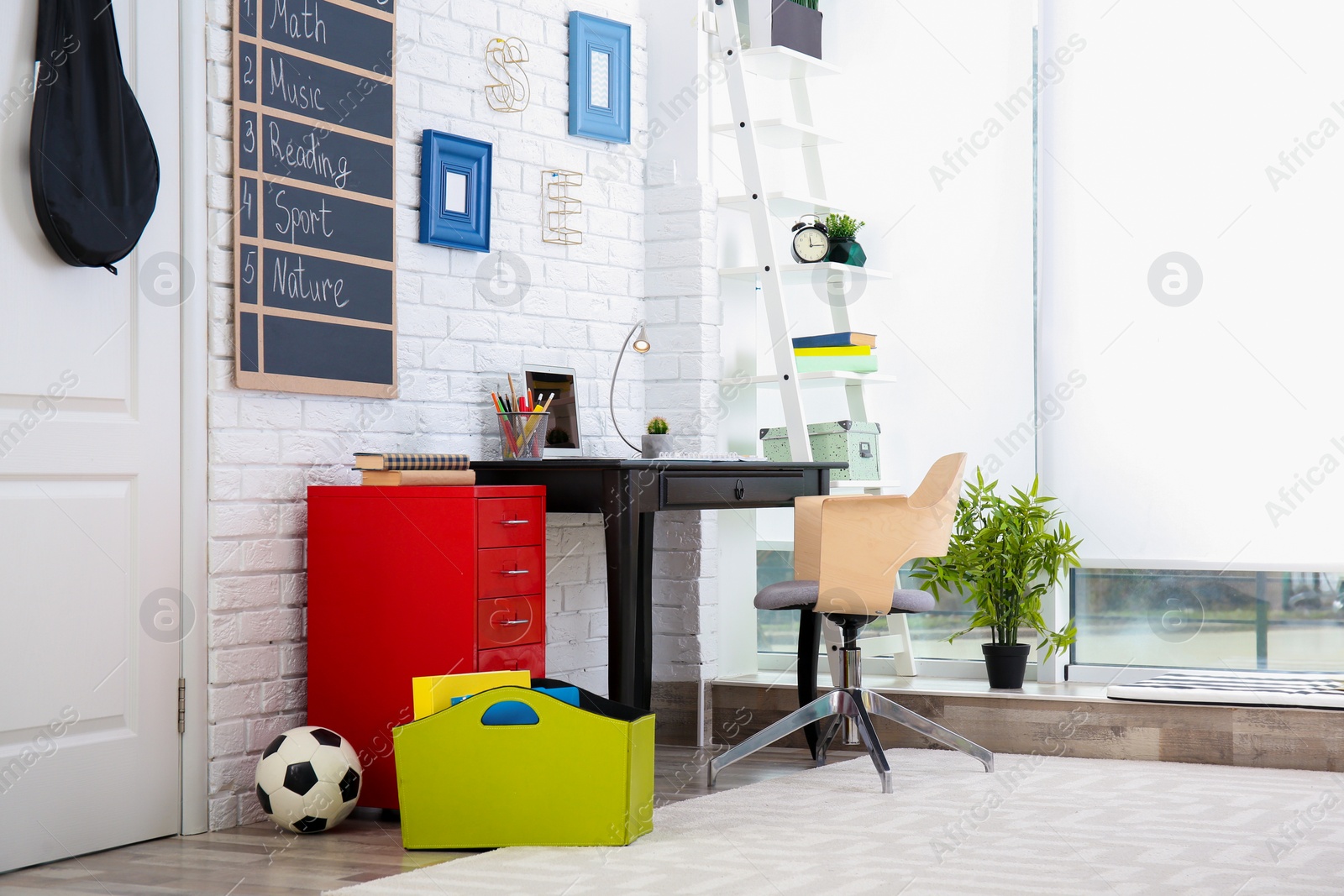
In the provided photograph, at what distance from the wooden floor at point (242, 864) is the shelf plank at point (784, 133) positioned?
7.07ft

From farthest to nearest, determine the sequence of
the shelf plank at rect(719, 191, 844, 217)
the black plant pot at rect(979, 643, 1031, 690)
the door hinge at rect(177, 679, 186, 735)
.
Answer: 1. the shelf plank at rect(719, 191, 844, 217)
2. the black plant pot at rect(979, 643, 1031, 690)
3. the door hinge at rect(177, 679, 186, 735)

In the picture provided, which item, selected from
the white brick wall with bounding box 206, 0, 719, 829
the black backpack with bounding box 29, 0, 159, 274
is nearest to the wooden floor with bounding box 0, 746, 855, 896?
the white brick wall with bounding box 206, 0, 719, 829

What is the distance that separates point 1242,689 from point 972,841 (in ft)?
4.34

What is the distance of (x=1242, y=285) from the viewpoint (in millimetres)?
3975

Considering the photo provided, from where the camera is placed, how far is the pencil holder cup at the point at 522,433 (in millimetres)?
3455

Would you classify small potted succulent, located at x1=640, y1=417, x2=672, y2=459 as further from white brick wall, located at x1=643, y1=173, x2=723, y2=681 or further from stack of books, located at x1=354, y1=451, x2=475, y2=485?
stack of books, located at x1=354, y1=451, x2=475, y2=485

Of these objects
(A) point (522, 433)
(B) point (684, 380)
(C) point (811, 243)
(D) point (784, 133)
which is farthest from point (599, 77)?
(A) point (522, 433)

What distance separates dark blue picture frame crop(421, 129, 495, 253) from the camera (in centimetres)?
338

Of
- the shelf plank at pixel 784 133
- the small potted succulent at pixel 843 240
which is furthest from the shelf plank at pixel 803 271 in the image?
the shelf plank at pixel 784 133

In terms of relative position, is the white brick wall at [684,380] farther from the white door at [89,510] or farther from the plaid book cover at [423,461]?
the white door at [89,510]

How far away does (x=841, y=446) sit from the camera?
403cm

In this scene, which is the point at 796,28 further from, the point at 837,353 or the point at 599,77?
the point at 837,353

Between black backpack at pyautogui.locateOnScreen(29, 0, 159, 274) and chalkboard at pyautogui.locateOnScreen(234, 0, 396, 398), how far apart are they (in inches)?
10.0

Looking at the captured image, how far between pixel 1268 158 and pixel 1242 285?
1.20ft
